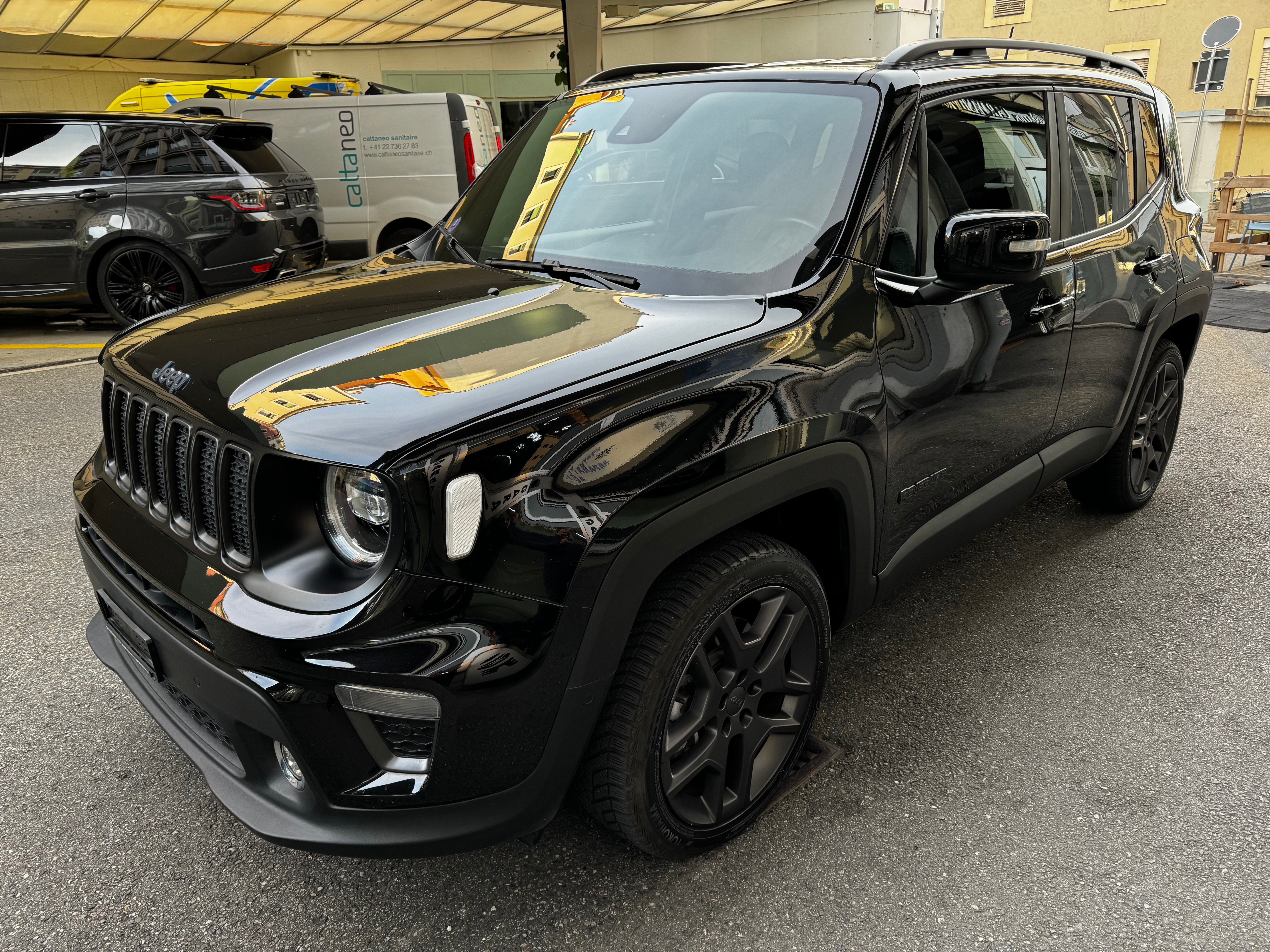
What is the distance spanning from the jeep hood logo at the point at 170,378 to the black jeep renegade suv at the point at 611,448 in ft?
0.03

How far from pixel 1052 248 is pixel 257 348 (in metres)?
2.29

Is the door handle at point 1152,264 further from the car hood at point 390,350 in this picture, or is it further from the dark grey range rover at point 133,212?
the dark grey range rover at point 133,212

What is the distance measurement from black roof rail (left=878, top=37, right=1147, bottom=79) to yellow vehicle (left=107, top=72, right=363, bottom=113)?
9122mm

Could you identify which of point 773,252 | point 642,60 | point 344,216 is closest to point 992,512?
point 773,252

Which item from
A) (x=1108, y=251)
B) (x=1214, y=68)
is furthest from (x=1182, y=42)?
(x=1108, y=251)

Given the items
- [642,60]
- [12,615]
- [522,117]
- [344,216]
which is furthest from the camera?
[522,117]

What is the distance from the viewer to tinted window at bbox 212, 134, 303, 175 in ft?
25.8

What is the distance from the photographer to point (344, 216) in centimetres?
1016

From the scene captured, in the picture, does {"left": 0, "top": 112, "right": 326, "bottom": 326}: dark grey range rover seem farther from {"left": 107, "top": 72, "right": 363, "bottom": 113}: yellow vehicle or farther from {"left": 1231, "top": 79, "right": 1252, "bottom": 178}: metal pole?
{"left": 1231, "top": 79, "right": 1252, "bottom": 178}: metal pole

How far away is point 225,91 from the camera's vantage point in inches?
443

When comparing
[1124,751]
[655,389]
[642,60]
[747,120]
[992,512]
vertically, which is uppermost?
[642,60]

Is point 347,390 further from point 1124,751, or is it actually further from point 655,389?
point 1124,751

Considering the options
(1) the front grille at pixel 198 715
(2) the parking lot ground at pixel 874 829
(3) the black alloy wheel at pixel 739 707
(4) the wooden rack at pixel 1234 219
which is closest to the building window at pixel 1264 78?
(4) the wooden rack at pixel 1234 219

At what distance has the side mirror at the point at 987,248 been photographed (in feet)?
7.18
